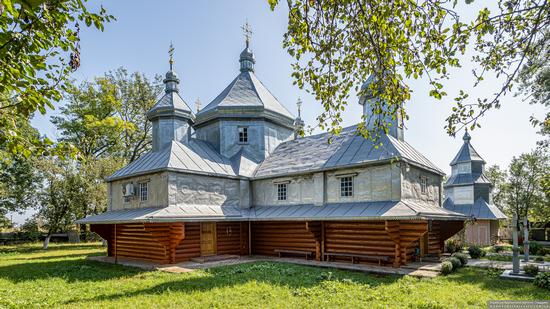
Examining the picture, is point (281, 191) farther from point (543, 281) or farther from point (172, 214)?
point (543, 281)

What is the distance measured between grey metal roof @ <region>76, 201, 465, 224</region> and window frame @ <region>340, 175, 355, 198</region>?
45 cm

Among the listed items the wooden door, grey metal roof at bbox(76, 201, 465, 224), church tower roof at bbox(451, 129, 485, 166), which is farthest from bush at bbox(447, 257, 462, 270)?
church tower roof at bbox(451, 129, 485, 166)

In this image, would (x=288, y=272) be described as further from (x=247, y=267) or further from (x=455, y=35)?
(x=455, y=35)

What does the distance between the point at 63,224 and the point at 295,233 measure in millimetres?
17896

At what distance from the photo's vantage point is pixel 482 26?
407 centimetres

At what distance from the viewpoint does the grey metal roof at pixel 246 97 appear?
18469 millimetres

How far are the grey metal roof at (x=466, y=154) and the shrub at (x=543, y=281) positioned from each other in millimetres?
18697

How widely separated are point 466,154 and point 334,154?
1664cm

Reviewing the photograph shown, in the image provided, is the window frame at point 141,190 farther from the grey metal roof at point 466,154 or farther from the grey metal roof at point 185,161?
the grey metal roof at point 466,154

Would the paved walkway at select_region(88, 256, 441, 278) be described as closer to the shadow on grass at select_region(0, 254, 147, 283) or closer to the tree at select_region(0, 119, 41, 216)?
the shadow on grass at select_region(0, 254, 147, 283)

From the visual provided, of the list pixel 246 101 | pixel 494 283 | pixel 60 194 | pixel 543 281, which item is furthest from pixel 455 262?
pixel 60 194

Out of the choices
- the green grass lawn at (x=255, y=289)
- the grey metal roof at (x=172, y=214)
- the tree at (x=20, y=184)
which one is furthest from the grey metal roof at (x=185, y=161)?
the tree at (x=20, y=184)

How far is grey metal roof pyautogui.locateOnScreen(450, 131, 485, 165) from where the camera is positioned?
26.2 metres

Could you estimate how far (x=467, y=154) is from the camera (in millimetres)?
26359
